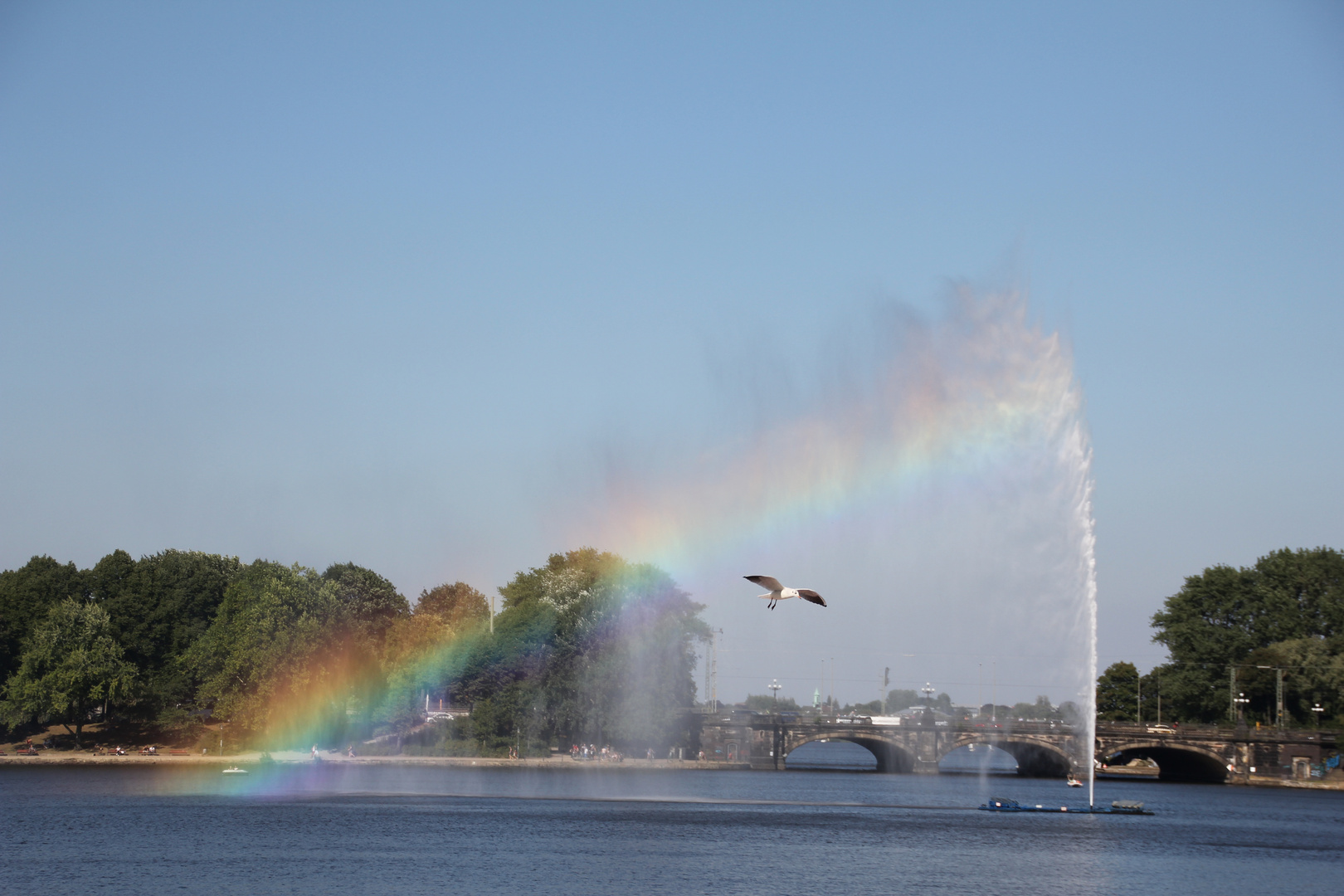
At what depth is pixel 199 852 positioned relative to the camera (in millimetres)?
53625

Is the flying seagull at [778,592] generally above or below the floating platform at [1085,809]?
above

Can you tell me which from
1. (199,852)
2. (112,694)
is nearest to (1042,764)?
(112,694)


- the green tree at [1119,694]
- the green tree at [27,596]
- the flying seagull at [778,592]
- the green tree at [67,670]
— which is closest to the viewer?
the flying seagull at [778,592]

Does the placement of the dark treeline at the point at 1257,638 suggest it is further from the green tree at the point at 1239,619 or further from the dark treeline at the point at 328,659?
the dark treeline at the point at 328,659

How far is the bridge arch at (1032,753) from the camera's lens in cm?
11556

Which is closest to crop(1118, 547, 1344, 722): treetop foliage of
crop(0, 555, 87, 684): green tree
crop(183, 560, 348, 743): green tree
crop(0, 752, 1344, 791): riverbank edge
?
crop(0, 752, 1344, 791): riverbank edge

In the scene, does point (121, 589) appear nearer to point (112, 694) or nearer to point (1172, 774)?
point (112, 694)

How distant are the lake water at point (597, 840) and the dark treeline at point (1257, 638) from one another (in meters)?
23.7

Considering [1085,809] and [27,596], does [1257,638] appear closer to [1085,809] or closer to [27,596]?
[1085,809]

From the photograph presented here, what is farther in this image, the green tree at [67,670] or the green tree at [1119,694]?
the green tree at [1119,694]

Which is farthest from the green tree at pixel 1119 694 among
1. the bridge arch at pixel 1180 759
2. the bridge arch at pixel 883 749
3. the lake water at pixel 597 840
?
the lake water at pixel 597 840

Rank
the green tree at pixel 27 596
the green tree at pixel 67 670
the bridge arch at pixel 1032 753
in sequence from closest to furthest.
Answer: the green tree at pixel 67 670, the green tree at pixel 27 596, the bridge arch at pixel 1032 753

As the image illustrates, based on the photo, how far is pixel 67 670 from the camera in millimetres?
101688

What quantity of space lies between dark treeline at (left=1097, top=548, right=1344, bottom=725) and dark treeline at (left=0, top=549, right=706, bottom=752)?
2161 inches
